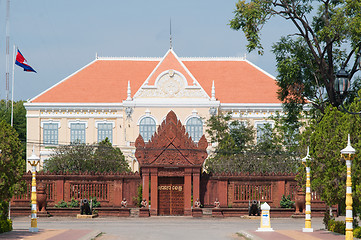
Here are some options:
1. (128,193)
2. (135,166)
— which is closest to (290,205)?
(128,193)

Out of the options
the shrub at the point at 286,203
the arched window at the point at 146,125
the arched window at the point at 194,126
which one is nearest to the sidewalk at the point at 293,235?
the shrub at the point at 286,203

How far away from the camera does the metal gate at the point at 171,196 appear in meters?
38.6

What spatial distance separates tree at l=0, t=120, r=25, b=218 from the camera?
2402 centimetres

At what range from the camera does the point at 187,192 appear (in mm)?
38500

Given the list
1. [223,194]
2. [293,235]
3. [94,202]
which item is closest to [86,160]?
[94,202]

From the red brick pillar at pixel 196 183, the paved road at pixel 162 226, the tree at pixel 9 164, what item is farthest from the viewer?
the red brick pillar at pixel 196 183

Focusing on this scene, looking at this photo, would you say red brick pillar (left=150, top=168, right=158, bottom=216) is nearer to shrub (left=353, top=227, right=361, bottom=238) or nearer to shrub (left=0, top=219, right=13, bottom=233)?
shrub (left=0, top=219, right=13, bottom=233)

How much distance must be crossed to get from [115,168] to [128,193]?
9.02m

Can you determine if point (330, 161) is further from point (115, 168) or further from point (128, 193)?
point (115, 168)

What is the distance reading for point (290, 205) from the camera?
39281 millimetres

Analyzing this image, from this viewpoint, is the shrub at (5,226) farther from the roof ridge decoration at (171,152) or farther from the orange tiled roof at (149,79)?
the orange tiled roof at (149,79)

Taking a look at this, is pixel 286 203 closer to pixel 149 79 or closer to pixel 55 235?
pixel 55 235

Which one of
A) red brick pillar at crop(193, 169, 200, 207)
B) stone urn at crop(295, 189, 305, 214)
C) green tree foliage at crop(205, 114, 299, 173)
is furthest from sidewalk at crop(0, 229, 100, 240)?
green tree foliage at crop(205, 114, 299, 173)

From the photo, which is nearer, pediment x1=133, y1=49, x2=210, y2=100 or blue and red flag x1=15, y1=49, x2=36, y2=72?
blue and red flag x1=15, y1=49, x2=36, y2=72
